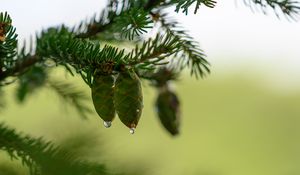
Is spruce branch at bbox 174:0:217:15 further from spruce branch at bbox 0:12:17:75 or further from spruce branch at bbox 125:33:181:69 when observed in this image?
spruce branch at bbox 0:12:17:75

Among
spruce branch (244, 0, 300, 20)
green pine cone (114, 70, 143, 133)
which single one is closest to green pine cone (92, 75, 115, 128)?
green pine cone (114, 70, 143, 133)

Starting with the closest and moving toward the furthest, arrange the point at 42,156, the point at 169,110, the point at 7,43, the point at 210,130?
the point at 42,156
the point at 7,43
the point at 169,110
the point at 210,130

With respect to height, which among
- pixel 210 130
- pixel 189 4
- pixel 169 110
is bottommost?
pixel 210 130

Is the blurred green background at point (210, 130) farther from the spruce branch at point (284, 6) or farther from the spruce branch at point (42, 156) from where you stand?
the spruce branch at point (284, 6)

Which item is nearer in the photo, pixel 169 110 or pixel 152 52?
pixel 152 52

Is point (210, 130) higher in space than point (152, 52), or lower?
lower

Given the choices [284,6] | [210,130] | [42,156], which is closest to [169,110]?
[284,6]

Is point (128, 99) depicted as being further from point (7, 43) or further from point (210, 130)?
point (210, 130)
